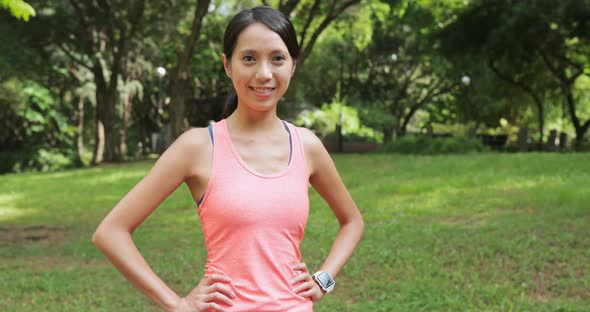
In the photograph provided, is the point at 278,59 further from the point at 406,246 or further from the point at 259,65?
the point at 406,246

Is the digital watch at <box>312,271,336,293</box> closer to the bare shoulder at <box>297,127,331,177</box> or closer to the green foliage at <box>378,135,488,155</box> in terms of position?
the bare shoulder at <box>297,127,331,177</box>

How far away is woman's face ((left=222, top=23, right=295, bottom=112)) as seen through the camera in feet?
7.07

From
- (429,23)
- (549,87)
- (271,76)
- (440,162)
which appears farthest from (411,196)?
(549,87)

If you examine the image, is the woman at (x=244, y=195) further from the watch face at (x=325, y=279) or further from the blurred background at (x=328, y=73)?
the blurred background at (x=328, y=73)

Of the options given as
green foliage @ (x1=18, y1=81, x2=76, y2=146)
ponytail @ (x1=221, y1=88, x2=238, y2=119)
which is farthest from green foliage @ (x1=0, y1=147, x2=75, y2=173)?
ponytail @ (x1=221, y1=88, x2=238, y2=119)

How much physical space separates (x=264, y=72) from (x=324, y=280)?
81 cm

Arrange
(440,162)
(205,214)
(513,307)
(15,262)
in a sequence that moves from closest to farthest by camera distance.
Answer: (205,214)
(513,307)
(15,262)
(440,162)

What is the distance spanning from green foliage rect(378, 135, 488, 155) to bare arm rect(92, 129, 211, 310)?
2320 centimetres

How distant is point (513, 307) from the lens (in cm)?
642

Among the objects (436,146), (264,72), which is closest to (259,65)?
(264,72)

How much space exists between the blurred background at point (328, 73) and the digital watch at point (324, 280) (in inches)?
568

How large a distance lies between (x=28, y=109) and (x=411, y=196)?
79.3 feet

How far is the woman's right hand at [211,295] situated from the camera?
2031 mm

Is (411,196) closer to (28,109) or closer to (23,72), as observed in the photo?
(23,72)
